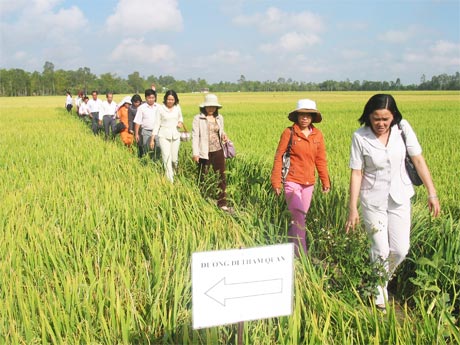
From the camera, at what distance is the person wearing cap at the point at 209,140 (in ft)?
14.4

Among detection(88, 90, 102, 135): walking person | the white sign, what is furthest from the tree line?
the white sign

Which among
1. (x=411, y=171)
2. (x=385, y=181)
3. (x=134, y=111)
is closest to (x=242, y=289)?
(x=385, y=181)

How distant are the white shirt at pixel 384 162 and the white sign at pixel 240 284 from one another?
51.5 inches

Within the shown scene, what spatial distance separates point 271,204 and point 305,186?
1.81ft

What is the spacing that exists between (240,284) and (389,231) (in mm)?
→ 1520

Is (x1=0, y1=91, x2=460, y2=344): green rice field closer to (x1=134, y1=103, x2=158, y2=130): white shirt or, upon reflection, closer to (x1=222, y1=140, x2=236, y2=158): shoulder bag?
(x1=222, y1=140, x2=236, y2=158): shoulder bag

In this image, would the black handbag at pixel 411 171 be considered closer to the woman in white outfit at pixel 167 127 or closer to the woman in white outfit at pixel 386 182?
the woman in white outfit at pixel 386 182

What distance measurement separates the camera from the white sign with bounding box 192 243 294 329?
1.25 metres

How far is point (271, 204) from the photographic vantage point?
3.62 metres

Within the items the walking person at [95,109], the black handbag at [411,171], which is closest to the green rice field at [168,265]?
the black handbag at [411,171]

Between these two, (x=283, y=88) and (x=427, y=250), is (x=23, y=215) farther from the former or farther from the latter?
(x=283, y=88)

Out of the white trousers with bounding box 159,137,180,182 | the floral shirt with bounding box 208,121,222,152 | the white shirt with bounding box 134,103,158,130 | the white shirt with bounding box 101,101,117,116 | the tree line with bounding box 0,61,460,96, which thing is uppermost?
the tree line with bounding box 0,61,460,96

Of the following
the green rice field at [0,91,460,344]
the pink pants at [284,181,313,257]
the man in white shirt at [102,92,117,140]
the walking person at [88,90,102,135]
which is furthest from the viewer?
the walking person at [88,90,102,135]

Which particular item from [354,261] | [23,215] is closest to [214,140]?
[23,215]
